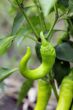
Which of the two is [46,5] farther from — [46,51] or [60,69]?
[60,69]

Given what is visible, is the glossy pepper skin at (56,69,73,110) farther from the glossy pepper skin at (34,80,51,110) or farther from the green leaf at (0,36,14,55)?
the green leaf at (0,36,14,55)

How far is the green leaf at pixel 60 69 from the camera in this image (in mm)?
1469

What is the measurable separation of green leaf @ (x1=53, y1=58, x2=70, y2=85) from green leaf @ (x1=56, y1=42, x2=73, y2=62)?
61 millimetres

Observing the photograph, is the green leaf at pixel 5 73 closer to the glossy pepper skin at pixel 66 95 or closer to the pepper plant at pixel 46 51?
the pepper plant at pixel 46 51

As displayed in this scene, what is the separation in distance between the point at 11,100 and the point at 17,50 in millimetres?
1099

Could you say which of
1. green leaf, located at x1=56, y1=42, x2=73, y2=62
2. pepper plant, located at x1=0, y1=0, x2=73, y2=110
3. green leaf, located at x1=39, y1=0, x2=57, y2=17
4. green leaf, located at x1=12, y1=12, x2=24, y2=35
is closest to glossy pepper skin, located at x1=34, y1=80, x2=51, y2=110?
pepper plant, located at x1=0, y1=0, x2=73, y2=110

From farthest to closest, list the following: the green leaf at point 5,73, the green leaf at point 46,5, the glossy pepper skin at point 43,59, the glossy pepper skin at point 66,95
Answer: the green leaf at point 5,73
the glossy pepper skin at point 66,95
the glossy pepper skin at point 43,59
the green leaf at point 46,5

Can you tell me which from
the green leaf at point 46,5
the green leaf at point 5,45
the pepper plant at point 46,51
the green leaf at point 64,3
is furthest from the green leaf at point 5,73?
the green leaf at point 46,5

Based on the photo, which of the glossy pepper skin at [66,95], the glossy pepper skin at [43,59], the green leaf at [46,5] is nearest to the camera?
the green leaf at [46,5]

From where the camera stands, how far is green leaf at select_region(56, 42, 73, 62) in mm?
1394

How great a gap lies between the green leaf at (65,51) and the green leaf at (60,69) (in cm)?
6

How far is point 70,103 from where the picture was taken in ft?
4.48

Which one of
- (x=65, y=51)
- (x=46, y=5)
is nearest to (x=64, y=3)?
(x=65, y=51)

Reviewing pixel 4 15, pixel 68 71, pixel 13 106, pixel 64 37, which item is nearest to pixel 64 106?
pixel 68 71
